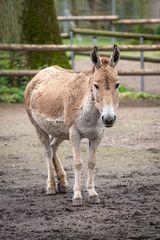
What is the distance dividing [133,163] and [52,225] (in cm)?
377

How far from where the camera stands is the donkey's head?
7656mm

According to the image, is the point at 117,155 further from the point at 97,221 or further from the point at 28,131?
the point at 97,221

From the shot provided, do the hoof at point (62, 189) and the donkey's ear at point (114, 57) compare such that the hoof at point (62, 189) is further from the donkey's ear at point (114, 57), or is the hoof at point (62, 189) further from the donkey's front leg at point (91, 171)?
the donkey's ear at point (114, 57)

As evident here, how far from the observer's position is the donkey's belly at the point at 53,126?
28.3 feet

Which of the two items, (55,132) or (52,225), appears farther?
(55,132)

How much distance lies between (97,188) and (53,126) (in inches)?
42.9

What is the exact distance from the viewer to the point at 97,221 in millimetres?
7613

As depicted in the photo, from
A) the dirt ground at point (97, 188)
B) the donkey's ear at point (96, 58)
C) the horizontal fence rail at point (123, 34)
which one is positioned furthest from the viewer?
the horizontal fence rail at point (123, 34)

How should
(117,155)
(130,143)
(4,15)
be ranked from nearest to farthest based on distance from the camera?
(117,155) < (130,143) < (4,15)

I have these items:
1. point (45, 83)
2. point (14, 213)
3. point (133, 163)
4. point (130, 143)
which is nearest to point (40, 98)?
point (45, 83)

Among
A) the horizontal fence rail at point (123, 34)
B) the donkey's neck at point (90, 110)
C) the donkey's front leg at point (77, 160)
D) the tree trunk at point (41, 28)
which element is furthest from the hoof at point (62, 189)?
the horizontal fence rail at point (123, 34)

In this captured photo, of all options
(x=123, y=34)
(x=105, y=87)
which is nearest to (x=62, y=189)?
(x=105, y=87)

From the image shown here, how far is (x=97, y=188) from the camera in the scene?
9.41m

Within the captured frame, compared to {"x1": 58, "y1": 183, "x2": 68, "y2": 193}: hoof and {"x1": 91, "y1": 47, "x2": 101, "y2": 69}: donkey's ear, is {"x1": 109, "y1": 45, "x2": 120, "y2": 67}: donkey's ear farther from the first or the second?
{"x1": 58, "y1": 183, "x2": 68, "y2": 193}: hoof
